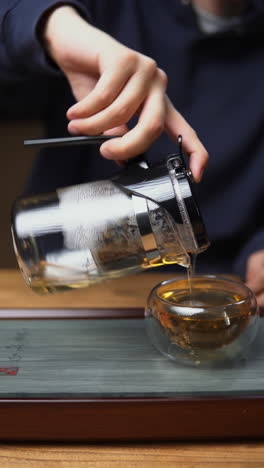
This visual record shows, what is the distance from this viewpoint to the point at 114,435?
487mm

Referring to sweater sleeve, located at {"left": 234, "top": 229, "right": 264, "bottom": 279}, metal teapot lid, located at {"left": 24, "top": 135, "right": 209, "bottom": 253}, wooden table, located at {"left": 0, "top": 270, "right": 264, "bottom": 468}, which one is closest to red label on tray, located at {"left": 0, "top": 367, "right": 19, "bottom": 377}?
wooden table, located at {"left": 0, "top": 270, "right": 264, "bottom": 468}

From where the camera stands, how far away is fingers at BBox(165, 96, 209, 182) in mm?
597

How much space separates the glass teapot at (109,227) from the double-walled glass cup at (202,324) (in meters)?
0.04

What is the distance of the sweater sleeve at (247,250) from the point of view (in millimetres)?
1003

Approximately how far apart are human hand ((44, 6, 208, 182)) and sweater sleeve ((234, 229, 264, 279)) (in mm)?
428

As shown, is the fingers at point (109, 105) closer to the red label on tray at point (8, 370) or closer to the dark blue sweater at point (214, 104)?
the red label on tray at point (8, 370)

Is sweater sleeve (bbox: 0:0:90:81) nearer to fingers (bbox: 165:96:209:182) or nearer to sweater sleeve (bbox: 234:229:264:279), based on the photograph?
fingers (bbox: 165:96:209:182)

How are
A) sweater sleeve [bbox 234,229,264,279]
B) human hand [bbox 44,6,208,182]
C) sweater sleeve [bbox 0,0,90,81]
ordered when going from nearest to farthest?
1. human hand [bbox 44,6,208,182]
2. sweater sleeve [bbox 0,0,90,81]
3. sweater sleeve [bbox 234,229,264,279]

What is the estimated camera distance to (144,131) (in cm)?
57

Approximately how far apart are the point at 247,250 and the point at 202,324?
1.79 ft

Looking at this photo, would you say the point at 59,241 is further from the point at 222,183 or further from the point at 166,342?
the point at 222,183

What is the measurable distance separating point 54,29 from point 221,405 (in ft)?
1.58

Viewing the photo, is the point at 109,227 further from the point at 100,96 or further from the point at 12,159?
the point at 12,159

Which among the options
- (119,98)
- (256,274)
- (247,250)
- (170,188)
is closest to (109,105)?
(119,98)
